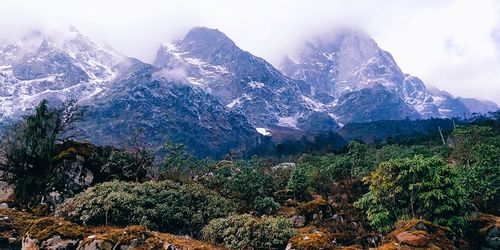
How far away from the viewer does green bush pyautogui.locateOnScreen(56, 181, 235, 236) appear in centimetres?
3038

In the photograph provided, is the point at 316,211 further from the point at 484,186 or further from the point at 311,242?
the point at 484,186

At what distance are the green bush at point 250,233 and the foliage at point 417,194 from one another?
10.4 metres

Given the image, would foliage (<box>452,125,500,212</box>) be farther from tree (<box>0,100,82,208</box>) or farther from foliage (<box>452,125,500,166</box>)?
tree (<box>0,100,82,208</box>)

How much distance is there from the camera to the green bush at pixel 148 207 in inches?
1196

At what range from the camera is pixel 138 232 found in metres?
25.4

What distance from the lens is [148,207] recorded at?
32.1m

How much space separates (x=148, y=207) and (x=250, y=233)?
29.1 ft

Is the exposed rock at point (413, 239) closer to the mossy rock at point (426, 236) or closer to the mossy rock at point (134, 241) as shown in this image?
the mossy rock at point (426, 236)

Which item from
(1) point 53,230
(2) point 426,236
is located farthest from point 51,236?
(2) point 426,236

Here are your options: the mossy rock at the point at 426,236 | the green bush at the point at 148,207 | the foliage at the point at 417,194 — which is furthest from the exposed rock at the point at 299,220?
the mossy rock at the point at 426,236

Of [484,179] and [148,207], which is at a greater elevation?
[484,179]

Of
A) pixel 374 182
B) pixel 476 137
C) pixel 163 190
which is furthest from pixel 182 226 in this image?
pixel 476 137

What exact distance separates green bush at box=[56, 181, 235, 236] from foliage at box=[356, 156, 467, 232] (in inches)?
494

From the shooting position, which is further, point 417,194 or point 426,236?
point 417,194
